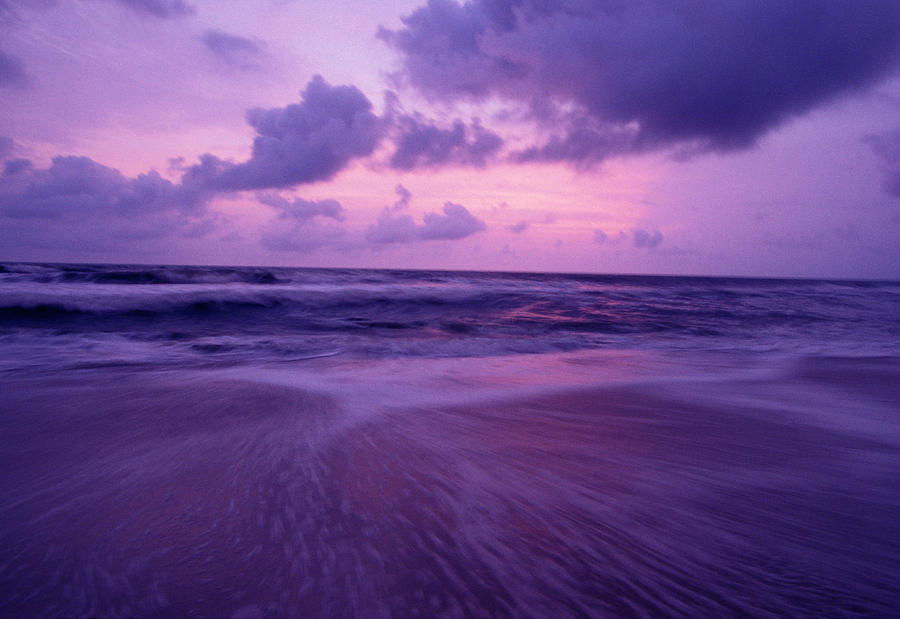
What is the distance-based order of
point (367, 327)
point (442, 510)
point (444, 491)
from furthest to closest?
point (367, 327) → point (444, 491) → point (442, 510)

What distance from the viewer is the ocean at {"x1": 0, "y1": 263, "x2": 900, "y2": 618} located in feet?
3.57

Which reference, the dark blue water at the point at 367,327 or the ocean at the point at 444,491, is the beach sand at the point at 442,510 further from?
the dark blue water at the point at 367,327

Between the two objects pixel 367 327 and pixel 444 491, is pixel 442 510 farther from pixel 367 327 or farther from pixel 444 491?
pixel 367 327

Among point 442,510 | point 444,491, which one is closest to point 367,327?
point 444,491

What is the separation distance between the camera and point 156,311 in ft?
32.6

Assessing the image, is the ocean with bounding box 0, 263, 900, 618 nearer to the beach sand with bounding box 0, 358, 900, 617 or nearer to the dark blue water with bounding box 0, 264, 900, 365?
the beach sand with bounding box 0, 358, 900, 617

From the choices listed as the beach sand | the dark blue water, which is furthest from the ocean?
the dark blue water

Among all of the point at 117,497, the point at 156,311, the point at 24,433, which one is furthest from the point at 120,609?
the point at 156,311

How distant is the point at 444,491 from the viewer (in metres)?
1.62

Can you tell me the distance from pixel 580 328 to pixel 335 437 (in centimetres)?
648

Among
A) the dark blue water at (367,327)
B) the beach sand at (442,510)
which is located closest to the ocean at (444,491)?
the beach sand at (442,510)

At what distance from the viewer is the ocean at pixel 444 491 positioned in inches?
42.8

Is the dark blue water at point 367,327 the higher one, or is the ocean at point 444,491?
the ocean at point 444,491

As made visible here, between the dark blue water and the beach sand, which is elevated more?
the beach sand
